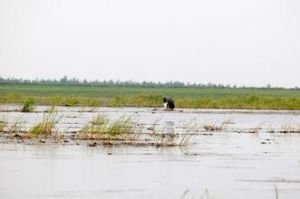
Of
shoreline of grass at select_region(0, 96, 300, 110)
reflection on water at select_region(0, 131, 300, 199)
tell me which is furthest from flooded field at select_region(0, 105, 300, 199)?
shoreline of grass at select_region(0, 96, 300, 110)

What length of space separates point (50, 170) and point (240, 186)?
4109 millimetres

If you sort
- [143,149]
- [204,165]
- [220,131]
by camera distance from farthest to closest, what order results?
[220,131]
[143,149]
[204,165]

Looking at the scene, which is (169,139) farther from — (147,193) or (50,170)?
(147,193)

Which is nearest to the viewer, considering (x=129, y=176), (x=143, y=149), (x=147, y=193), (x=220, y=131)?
(x=147, y=193)

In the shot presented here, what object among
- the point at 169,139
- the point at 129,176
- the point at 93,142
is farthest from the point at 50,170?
the point at 169,139

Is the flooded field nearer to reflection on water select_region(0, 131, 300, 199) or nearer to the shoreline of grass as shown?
reflection on water select_region(0, 131, 300, 199)

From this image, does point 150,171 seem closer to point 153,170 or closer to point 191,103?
point 153,170

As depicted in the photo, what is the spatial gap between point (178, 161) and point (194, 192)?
5340mm

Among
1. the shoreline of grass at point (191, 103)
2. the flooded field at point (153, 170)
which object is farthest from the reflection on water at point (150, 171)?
the shoreline of grass at point (191, 103)

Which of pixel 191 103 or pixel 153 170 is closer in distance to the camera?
pixel 153 170

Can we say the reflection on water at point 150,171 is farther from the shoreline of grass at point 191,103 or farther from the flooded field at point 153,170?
the shoreline of grass at point 191,103

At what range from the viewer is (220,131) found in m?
33.7

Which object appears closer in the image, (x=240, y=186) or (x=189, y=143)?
(x=240, y=186)

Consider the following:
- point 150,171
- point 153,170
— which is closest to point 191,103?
point 153,170
